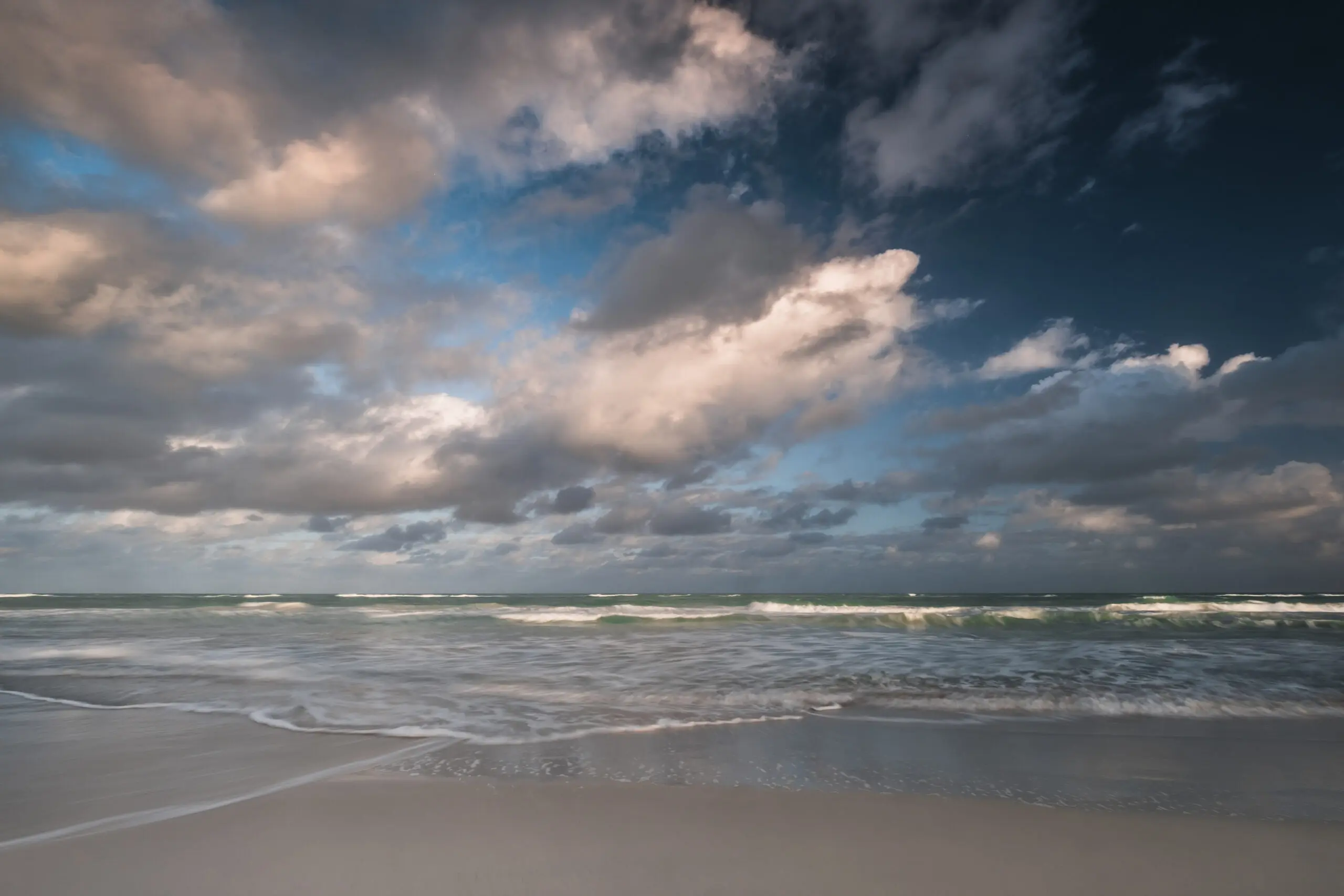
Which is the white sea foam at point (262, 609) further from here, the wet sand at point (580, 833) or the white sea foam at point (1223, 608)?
the white sea foam at point (1223, 608)

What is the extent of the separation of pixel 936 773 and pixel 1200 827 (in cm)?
165

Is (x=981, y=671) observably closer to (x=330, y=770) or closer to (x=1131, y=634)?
(x=330, y=770)

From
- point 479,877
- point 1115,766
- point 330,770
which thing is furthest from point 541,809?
point 1115,766

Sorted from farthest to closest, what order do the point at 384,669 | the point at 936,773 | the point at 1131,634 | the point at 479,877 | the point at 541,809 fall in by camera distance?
the point at 1131,634 → the point at 384,669 → the point at 936,773 → the point at 541,809 → the point at 479,877

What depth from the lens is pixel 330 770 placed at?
5109mm

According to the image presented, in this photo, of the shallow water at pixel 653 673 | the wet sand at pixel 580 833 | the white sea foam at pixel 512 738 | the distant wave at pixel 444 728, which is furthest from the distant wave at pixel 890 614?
the wet sand at pixel 580 833

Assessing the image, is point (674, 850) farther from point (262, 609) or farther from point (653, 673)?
point (262, 609)

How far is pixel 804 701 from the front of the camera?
8.20m

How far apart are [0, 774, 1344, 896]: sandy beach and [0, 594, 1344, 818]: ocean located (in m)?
0.54

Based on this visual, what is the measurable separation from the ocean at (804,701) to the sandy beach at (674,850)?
54 centimetres

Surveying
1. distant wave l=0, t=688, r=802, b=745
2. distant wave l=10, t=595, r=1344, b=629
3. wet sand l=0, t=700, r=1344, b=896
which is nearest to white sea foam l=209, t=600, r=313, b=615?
distant wave l=10, t=595, r=1344, b=629

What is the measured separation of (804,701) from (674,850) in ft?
16.5

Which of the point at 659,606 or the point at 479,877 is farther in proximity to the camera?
the point at 659,606

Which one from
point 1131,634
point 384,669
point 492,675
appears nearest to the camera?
point 492,675
